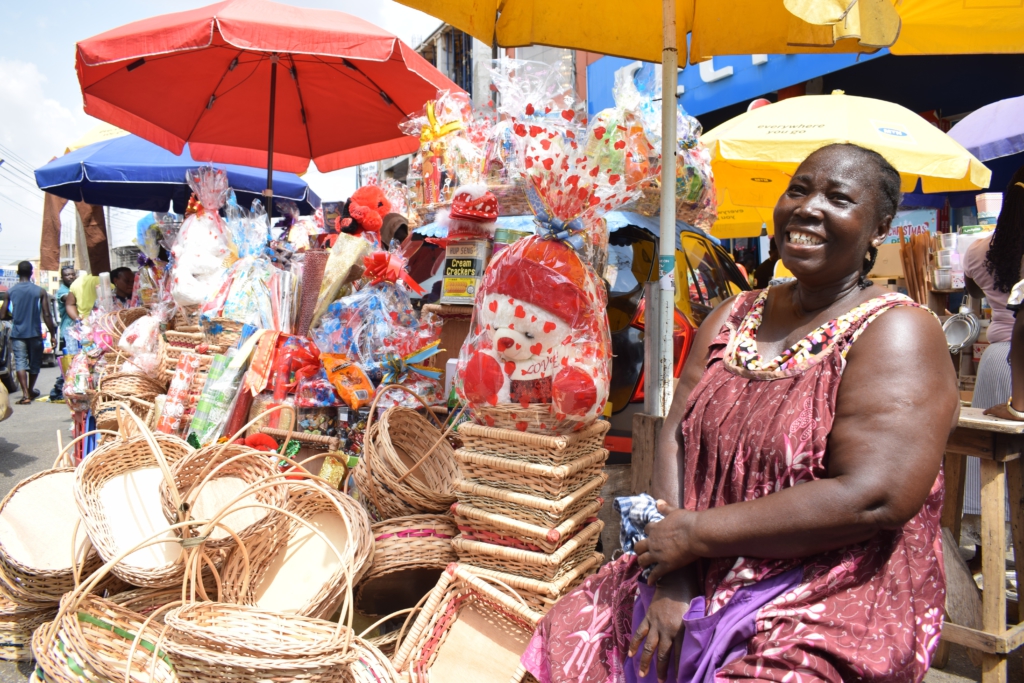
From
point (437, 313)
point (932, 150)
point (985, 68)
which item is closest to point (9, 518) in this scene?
point (437, 313)

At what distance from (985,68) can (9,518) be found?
932 cm

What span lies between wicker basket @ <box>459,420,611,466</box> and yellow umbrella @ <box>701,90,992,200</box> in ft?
9.88

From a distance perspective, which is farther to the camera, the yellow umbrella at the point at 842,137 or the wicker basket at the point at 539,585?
the yellow umbrella at the point at 842,137

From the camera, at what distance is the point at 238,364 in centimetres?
346

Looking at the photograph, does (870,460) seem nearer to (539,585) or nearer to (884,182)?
(884,182)

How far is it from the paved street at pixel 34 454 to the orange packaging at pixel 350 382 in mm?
1659

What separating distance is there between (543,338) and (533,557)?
0.71 meters

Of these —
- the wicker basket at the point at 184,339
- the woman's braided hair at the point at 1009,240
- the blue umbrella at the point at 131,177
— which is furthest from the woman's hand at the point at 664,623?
the blue umbrella at the point at 131,177

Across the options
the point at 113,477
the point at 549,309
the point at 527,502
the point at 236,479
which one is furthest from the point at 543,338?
the point at 113,477

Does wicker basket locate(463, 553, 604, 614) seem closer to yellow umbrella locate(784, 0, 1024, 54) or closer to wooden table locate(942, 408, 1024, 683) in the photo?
wooden table locate(942, 408, 1024, 683)

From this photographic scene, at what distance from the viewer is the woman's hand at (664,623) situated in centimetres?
138

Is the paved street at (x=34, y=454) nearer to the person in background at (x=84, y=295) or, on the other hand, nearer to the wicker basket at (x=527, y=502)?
the person in background at (x=84, y=295)

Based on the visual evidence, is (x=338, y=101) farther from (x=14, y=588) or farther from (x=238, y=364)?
(x=14, y=588)

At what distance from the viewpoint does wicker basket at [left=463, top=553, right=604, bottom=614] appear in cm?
207
